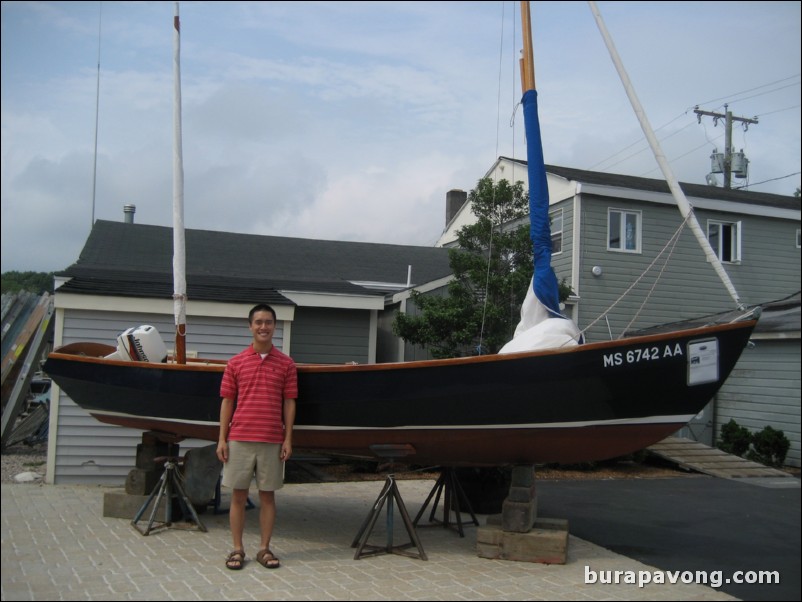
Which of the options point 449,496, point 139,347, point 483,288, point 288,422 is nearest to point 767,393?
point 483,288

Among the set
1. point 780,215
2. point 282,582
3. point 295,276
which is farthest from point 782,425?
point 282,582

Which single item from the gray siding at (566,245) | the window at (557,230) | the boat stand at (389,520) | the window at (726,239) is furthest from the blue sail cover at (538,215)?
the window at (726,239)

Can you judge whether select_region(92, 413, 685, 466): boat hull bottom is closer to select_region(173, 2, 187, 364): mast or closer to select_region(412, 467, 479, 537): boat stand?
select_region(412, 467, 479, 537): boat stand

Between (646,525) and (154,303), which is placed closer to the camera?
(646,525)

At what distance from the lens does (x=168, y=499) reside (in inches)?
263

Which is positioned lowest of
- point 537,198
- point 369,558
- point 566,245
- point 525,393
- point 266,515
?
point 369,558

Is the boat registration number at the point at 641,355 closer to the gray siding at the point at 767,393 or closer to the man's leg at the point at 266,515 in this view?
the man's leg at the point at 266,515

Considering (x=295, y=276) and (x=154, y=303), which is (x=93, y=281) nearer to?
(x=154, y=303)

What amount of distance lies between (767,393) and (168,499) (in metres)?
11.4

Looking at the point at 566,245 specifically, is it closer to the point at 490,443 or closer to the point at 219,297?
the point at 219,297

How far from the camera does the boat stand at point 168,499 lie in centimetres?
655

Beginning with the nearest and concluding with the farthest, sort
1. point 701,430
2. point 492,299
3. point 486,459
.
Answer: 1. point 486,459
2. point 492,299
3. point 701,430

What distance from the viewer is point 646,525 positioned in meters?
7.58

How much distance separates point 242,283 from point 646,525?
6643 millimetres
